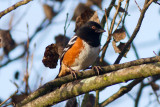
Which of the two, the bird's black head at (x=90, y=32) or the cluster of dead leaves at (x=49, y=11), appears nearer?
the bird's black head at (x=90, y=32)

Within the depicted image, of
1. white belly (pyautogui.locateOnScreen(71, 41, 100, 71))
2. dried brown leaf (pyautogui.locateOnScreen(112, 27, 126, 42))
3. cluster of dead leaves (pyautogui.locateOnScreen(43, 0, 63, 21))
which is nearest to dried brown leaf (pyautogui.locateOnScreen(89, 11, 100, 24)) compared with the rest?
white belly (pyautogui.locateOnScreen(71, 41, 100, 71))

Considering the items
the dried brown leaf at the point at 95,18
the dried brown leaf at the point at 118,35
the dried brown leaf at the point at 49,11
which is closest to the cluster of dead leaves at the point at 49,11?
the dried brown leaf at the point at 49,11

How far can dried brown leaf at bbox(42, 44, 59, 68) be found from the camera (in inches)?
149

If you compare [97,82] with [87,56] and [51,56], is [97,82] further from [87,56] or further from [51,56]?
[87,56]

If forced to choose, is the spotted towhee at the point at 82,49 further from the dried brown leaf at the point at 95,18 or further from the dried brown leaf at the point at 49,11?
the dried brown leaf at the point at 49,11

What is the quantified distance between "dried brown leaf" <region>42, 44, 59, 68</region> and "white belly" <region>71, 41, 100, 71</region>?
0.68m

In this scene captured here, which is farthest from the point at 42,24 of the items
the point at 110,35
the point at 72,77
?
the point at 72,77

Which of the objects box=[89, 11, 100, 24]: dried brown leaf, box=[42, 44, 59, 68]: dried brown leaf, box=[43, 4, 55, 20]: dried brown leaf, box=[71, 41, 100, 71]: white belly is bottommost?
box=[71, 41, 100, 71]: white belly

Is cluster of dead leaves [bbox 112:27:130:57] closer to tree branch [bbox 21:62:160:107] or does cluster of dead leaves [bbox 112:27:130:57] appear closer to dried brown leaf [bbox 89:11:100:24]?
dried brown leaf [bbox 89:11:100:24]

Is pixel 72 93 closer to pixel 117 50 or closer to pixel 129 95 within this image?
pixel 117 50

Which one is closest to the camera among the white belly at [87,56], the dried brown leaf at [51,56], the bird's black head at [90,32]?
the dried brown leaf at [51,56]

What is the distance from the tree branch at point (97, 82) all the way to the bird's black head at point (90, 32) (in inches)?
66.5

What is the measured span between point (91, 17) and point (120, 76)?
192 centimetres

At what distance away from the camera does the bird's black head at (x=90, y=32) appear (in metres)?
4.84
